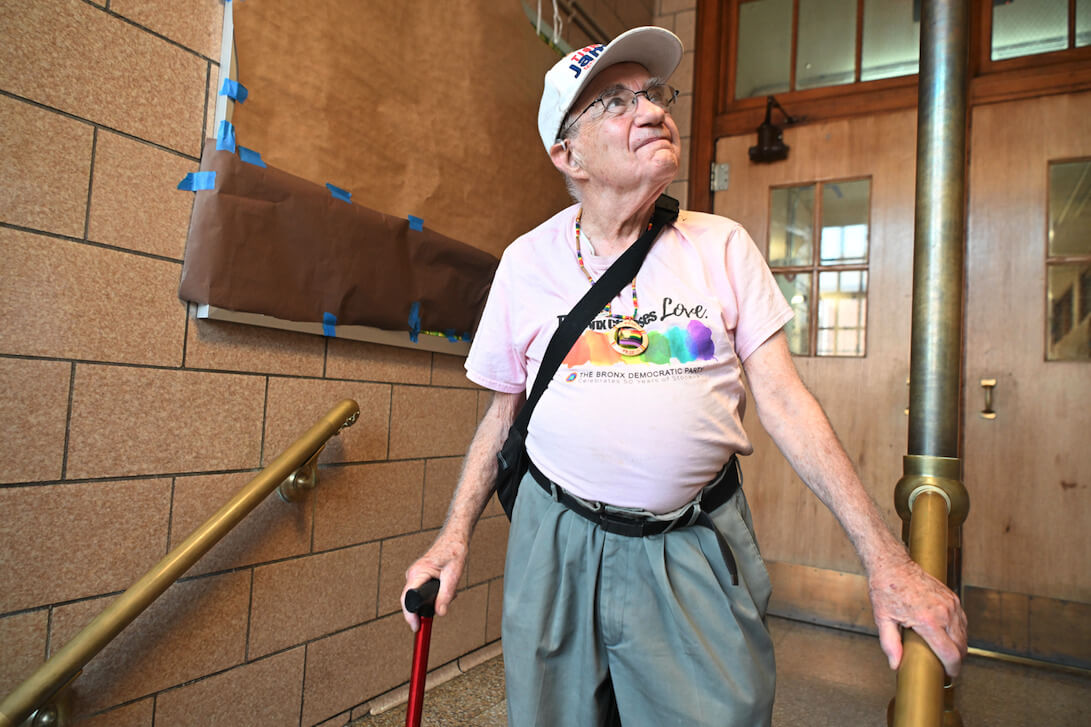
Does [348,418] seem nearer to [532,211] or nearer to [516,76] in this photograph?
[532,211]

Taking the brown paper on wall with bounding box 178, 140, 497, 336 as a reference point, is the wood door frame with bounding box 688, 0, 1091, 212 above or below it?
above

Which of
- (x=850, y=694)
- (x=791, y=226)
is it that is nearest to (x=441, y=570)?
(x=850, y=694)

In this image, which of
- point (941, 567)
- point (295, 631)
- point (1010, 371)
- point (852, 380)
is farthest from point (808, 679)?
point (941, 567)

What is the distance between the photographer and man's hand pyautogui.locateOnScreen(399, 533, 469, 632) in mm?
943

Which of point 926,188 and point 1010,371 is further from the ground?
point 926,188

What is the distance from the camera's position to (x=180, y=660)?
4.47 feet

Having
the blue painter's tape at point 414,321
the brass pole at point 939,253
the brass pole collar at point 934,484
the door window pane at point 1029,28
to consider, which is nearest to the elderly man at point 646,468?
the brass pole collar at point 934,484

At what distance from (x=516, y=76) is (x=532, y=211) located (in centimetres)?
47

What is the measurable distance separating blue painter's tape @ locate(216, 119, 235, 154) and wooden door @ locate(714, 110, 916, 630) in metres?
2.34

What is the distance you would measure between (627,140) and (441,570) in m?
0.70

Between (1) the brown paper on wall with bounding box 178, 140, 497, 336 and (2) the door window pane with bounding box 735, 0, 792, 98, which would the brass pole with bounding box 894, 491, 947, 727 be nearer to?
(1) the brown paper on wall with bounding box 178, 140, 497, 336

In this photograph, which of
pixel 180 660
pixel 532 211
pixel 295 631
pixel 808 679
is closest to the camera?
pixel 180 660

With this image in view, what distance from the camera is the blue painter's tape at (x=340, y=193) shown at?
161 centimetres

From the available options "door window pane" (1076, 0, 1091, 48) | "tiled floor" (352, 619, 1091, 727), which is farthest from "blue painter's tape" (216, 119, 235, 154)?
"door window pane" (1076, 0, 1091, 48)
